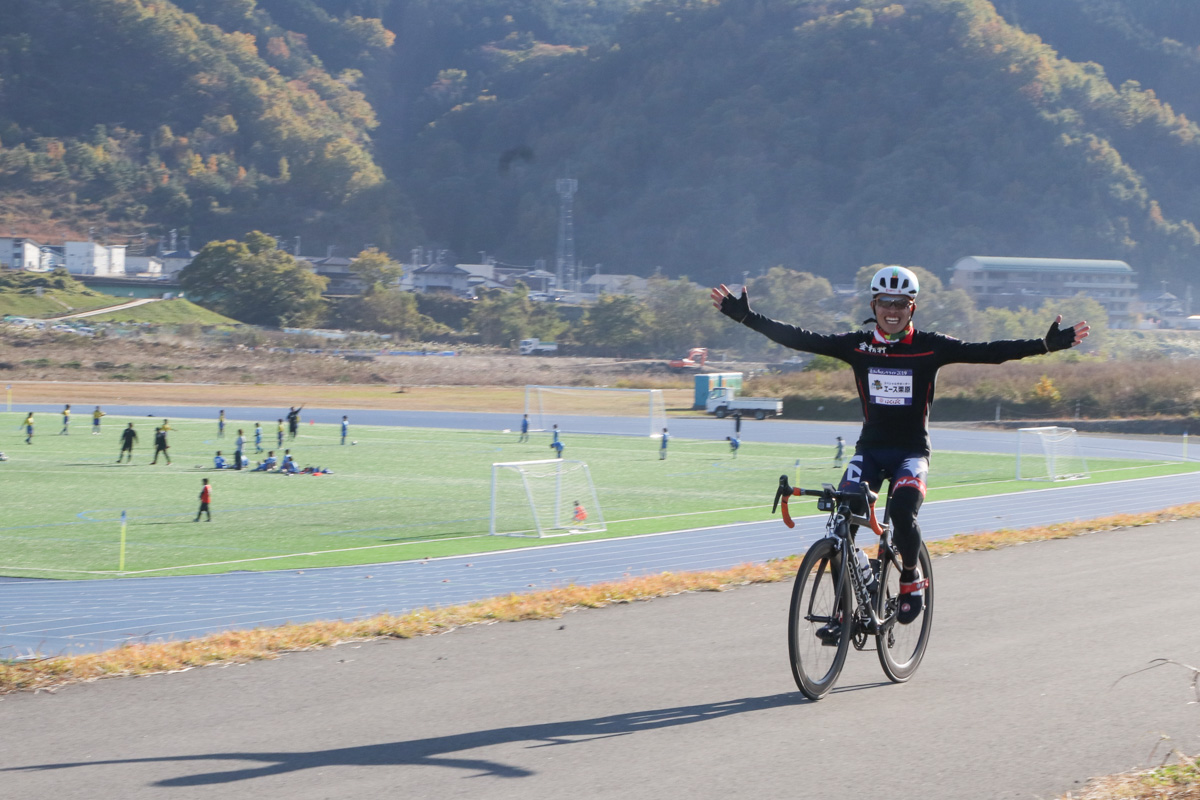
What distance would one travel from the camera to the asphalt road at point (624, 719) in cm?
442

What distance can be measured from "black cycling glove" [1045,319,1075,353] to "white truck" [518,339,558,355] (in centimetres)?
10312

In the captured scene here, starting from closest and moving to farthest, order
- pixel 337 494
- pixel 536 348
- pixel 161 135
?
pixel 337 494
pixel 536 348
pixel 161 135

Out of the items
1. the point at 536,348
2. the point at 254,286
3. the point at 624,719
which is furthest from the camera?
the point at 254,286

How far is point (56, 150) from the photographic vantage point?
569ft

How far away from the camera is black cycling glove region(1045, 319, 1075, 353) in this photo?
557 centimetres

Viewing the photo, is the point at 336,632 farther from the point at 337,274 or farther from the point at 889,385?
the point at 337,274

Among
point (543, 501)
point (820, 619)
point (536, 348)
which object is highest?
point (536, 348)

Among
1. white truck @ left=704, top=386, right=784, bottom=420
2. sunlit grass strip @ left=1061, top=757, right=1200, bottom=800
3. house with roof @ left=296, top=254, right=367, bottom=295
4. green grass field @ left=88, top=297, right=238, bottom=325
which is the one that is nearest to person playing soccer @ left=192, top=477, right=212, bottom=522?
sunlit grass strip @ left=1061, top=757, right=1200, bottom=800

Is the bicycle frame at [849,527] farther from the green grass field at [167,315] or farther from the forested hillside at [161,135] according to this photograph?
the forested hillside at [161,135]

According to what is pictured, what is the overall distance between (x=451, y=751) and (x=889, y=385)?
2.53 m

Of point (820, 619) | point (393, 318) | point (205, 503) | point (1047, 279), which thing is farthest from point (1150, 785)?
point (1047, 279)

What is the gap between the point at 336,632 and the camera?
6.90 metres

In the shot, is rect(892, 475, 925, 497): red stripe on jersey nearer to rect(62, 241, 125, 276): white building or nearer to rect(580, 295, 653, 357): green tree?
rect(580, 295, 653, 357): green tree

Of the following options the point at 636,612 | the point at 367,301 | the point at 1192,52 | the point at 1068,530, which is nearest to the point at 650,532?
the point at 1068,530
